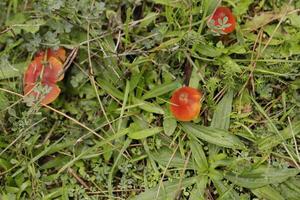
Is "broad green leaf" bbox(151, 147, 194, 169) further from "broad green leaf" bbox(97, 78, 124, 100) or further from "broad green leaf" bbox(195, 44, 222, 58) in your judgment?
"broad green leaf" bbox(195, 44, 222, 58)

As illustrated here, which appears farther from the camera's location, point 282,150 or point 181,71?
point 181,71

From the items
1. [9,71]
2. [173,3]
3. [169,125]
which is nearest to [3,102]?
[9,71]

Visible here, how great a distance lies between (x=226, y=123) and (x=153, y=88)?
451 millimetres

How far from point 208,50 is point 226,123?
0.42m

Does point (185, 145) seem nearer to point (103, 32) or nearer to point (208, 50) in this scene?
point (208, 50)

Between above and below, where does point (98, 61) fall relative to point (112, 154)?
above

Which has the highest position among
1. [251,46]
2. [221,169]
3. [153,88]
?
[251,46]

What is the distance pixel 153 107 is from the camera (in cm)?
270

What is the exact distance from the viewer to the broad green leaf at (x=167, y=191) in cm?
257

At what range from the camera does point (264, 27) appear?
2805 millimetres

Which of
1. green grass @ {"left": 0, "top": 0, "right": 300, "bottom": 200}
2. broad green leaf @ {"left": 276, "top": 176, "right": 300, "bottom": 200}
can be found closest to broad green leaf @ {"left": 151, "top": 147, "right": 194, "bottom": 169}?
green grass @ {"left": 0, "top": 0, "right": 300, "bottom": 200}

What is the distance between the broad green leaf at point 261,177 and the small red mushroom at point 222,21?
78 centimetres

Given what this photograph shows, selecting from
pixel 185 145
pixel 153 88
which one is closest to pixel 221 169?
pixel 185 145

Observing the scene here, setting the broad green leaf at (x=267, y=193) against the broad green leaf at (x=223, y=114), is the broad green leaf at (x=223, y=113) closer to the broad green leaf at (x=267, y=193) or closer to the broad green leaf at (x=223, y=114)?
the broad green leaf at (x=223, y=114)
